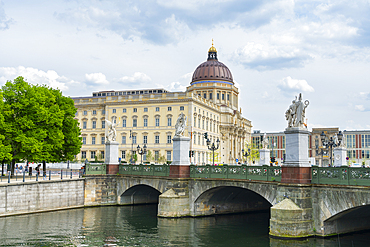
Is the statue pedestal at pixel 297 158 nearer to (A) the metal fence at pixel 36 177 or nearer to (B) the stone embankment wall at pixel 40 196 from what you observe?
(B) the stone embankment wall at pixel 40 196

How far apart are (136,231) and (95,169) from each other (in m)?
14.2

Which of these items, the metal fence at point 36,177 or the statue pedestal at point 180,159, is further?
the metal fence at point 36,177

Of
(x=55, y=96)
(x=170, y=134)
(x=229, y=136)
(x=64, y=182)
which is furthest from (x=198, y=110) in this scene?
(x=64, y=182)

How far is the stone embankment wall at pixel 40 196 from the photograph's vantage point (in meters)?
33.5

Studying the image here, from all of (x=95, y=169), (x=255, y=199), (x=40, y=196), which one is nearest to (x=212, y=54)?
(x=95, y=169)

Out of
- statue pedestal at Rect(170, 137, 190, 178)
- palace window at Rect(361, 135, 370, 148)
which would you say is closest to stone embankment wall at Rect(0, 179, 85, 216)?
statue pedestal at Rect(170, 137, 190, 178)

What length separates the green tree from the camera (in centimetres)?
4250

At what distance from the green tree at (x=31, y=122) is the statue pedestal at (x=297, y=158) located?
27.8 meters

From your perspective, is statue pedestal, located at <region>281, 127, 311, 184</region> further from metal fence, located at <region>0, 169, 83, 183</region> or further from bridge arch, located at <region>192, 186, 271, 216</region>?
metal fence, located at <region>0, 169, 83, 183</region>

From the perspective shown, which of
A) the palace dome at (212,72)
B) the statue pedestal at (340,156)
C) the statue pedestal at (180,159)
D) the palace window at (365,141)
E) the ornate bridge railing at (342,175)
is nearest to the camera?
the ornate bridge railing at (342,175)

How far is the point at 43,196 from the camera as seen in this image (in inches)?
1441

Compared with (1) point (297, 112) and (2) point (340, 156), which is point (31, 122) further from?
(2) point (340, 156)

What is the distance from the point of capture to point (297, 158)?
85.3 ft

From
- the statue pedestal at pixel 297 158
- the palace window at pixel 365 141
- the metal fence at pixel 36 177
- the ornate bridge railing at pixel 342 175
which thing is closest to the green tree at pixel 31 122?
the metal fence at pixel 36 177
